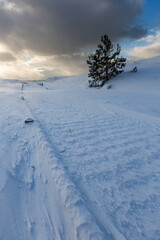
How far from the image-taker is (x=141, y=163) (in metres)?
1.99

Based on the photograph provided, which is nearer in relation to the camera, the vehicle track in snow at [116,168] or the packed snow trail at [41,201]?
the packed snow trail at [41,201]

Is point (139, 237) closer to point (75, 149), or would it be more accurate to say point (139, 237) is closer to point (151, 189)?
point (151, 189)

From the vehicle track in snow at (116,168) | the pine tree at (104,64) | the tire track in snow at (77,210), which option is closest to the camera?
the tire track in snow at (77,210)

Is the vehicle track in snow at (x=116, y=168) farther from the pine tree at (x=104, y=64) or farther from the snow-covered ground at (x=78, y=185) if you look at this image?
the pine tree at (x=104, y=64)

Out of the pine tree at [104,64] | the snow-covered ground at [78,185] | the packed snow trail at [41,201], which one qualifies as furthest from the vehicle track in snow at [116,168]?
the pine tree at [104,64]

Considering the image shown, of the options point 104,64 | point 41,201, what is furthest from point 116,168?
point 104,64

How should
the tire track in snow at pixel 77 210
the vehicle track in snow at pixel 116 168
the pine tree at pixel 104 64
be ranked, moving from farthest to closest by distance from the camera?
the pine tree at pixel 104 64 → the vehicle track in snow at pixel 116 168 → the tire track in snow at pixel 77 210

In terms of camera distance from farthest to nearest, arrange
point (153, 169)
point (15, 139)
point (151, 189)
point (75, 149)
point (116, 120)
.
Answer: point (116, 120) → point (15, 139) → point (75, 149) → point (153, 169) → point (151, 189)

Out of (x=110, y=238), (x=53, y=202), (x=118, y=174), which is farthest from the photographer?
(x=118, y=174)

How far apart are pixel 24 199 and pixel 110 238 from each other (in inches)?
42.5

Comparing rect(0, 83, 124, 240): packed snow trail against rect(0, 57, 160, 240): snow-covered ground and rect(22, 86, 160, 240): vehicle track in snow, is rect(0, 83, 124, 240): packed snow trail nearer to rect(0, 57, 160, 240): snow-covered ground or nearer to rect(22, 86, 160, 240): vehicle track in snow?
rect(0, 57, 160, 240): snow-covered ground

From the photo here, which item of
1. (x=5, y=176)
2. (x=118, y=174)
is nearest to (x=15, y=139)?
(x=5, y=176)

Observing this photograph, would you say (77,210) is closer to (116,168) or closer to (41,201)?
(41,201)

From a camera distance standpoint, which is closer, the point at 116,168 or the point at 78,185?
the point at 78,185
